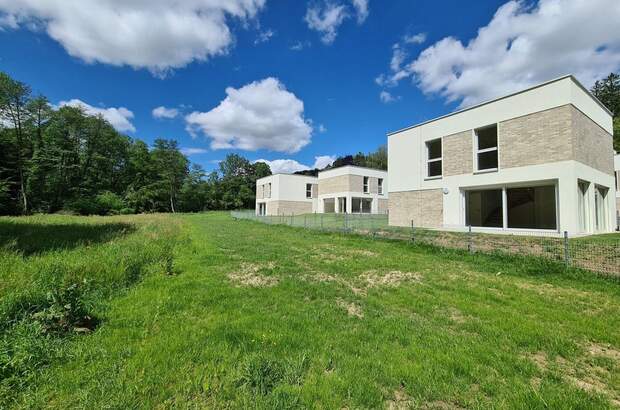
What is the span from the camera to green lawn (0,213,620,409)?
2369 mm

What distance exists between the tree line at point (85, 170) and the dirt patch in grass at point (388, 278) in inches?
1504

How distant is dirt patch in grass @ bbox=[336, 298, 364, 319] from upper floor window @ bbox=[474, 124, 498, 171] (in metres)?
12.3

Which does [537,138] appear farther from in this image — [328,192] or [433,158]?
[328,192]

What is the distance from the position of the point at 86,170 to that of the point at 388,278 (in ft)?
180

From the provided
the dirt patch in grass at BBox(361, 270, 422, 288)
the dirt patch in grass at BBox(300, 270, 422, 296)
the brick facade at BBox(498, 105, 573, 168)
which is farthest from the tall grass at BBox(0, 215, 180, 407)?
the brick facade at BBox(498, 105, 573, 168)

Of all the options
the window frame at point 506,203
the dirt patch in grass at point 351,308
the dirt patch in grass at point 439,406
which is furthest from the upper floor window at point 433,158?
the dirt patch in grass at point 439,406

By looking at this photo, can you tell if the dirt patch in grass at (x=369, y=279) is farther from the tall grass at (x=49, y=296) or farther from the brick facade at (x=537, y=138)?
the brick facade at (x=537, y=138)

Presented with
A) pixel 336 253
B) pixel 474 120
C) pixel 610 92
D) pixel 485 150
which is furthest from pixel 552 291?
pixel 610 92

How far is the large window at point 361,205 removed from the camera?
33.9 metres

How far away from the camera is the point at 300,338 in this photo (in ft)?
11.0

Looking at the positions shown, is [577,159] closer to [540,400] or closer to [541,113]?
[541,113]

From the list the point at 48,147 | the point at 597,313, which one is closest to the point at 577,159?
the point at 597,313

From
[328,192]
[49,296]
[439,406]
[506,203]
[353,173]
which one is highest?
[353,173]

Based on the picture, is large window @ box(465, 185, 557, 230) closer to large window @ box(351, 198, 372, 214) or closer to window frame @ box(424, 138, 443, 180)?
window frame @ box(424, 138, 443, 180)
